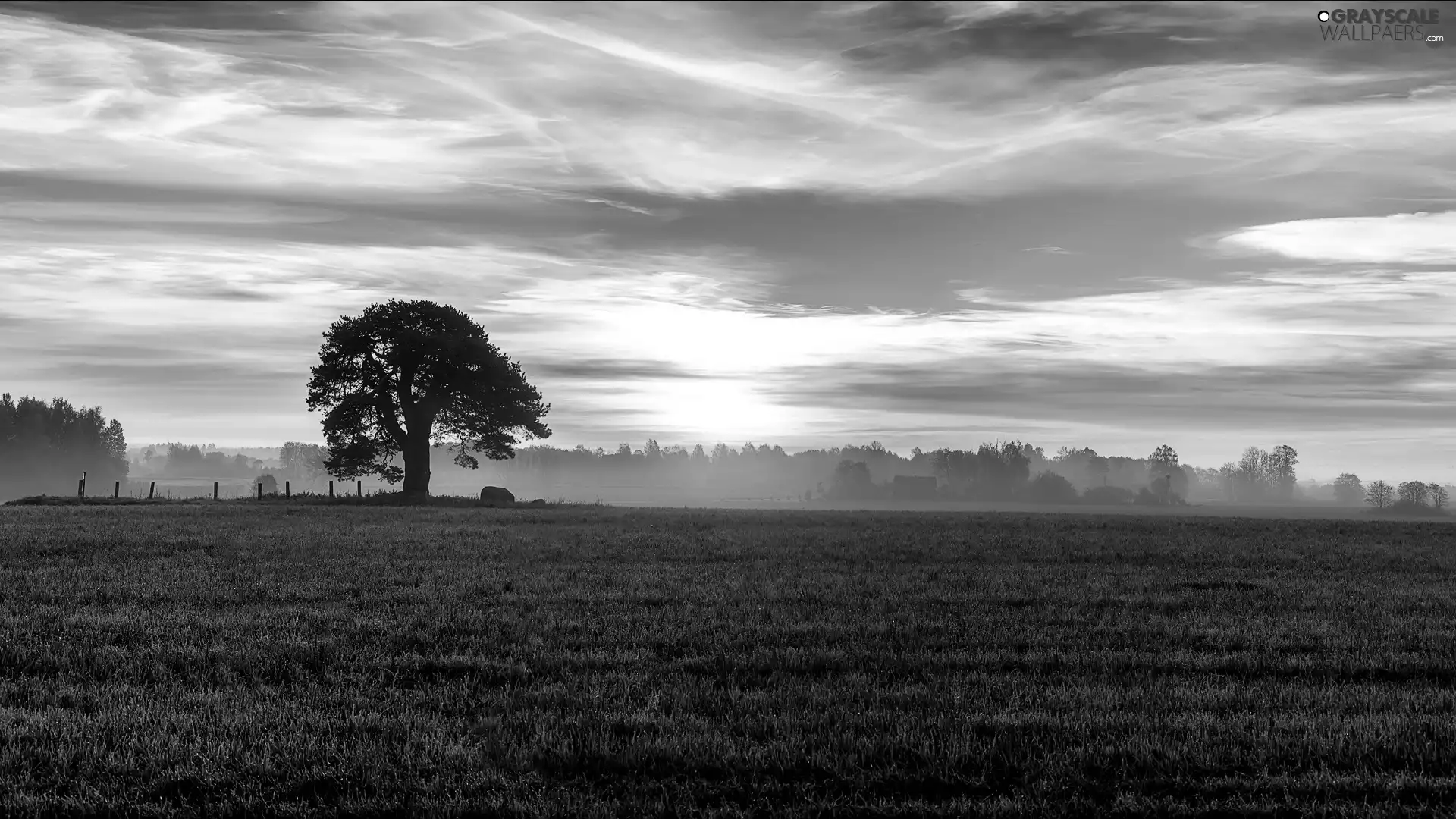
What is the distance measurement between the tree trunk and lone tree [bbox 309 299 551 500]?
2.1 inches

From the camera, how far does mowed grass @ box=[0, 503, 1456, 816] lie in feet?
25.6

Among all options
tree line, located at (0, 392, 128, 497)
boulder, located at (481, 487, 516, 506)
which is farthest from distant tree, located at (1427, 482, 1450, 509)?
tree line, located at (0, 392, 128, 497)

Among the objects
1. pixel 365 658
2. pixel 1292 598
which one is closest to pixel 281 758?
pixel 365 658

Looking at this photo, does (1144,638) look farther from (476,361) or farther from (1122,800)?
(476,361)

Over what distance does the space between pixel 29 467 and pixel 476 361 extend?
159095mm

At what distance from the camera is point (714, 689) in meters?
10.8

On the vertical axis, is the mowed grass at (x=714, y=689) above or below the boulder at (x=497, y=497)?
below

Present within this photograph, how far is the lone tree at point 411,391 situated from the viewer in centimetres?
6444

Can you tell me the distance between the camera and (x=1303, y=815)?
24.2 ft

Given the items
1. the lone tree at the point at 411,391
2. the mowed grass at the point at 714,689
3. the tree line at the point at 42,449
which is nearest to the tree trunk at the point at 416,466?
the lone tree at the point at 411,391

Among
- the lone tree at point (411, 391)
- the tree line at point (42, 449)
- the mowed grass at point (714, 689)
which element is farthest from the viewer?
the tree line at point (42, 449)

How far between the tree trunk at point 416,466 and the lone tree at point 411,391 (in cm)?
5

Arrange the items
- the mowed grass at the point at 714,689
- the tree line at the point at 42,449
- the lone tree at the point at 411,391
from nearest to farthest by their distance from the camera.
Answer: the mowed grass at the point at 714,689, the lone tree at the point at 411,391, the tree line at the point at 42,449

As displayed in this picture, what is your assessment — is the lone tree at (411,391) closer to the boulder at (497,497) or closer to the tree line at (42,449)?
the boulder at (497,497)
